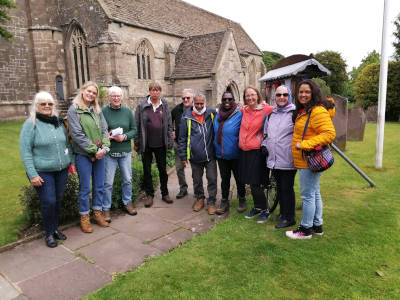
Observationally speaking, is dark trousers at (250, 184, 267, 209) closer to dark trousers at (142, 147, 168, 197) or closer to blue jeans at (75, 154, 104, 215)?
dark trousers at (142, 147, 168, 197)

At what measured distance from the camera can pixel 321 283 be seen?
311 cm

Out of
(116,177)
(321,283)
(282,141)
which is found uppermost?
(282,141)

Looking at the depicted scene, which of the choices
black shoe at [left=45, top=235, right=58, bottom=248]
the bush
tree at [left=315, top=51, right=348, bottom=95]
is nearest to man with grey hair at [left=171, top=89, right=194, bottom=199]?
the bush

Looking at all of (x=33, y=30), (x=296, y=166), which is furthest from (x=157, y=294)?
(x=33, y=30)

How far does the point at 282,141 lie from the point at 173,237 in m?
2.08

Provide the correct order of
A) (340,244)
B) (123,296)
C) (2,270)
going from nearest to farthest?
1. (123,296)
2. (2,270)
3. (340,244)

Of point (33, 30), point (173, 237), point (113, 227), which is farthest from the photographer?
point (33, 30)

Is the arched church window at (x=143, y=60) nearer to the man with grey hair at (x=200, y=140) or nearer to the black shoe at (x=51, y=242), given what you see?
the man with grey hair at (x=200, y=140)

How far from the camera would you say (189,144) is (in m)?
5.18

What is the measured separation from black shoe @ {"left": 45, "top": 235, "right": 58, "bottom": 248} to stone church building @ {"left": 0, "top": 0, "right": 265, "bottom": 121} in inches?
598

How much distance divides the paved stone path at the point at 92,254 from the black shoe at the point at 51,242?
0.19 feet

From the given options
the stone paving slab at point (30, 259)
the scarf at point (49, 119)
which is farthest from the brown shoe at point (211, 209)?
the scarf at point (49, 119)

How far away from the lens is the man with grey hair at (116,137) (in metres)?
4.70

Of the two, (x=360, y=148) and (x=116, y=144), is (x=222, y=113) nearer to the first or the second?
→ (x=116, y=144)
